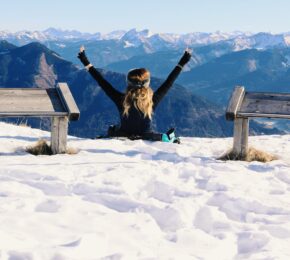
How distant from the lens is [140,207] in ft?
20.2

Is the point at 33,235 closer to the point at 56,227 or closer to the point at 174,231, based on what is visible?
the point at 56,227

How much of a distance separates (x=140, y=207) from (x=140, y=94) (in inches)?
168

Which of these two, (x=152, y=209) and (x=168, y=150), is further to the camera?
(x=168, y=150)

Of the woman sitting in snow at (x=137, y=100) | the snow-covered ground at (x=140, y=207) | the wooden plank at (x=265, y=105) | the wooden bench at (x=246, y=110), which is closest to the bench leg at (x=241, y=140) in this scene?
the wooden bench at (x=246, y=110)

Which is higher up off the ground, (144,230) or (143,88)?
(143,88)

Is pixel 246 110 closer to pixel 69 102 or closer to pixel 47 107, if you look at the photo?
pixel 69 102

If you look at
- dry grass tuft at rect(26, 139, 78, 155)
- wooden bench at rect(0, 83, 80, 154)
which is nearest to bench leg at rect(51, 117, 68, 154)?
wooden bench at rect(0, 83, 80, 154)

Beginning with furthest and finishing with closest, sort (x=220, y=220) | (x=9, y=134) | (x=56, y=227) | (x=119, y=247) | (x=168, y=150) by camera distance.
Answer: (x=9, y=134) → (x=168, y=150) → (x=220, y=220) → (x=56, y=227) → (x=119, y=247)

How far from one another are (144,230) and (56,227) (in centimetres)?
94

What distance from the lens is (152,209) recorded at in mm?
6113

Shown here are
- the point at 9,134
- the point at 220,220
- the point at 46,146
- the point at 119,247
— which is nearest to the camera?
the point at 119,247

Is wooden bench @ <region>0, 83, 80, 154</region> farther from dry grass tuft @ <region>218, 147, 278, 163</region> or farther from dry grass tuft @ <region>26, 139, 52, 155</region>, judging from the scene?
dry grass tuft @ <region>218, 147, 278, 163</region>

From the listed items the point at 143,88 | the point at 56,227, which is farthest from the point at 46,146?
the point at 56,227

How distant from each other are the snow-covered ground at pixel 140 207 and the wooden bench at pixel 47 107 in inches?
20.4
